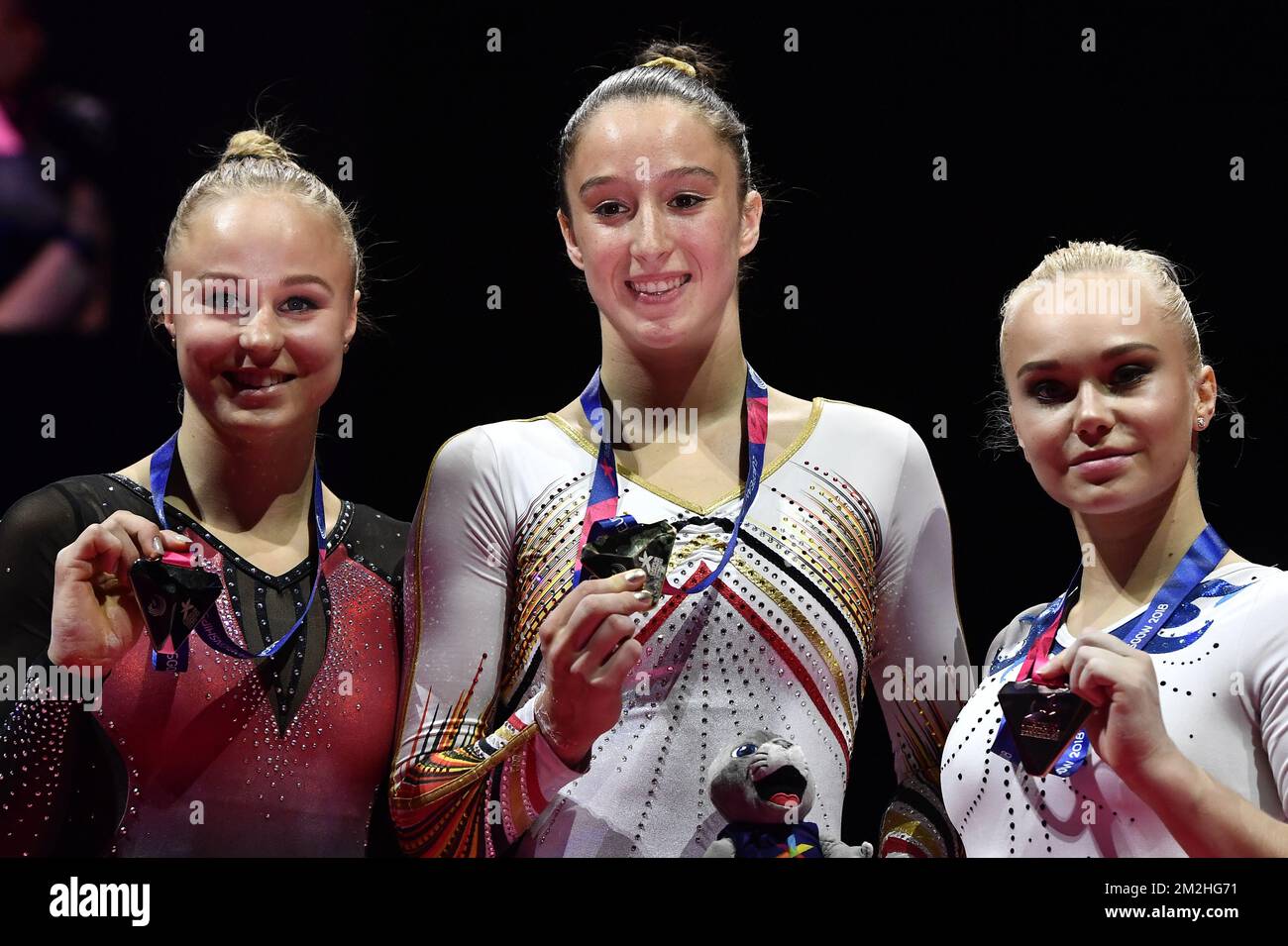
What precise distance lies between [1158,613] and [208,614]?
1600mm

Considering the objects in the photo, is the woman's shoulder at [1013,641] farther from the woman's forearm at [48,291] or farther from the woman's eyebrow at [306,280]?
the woman's forearm at [48,291]

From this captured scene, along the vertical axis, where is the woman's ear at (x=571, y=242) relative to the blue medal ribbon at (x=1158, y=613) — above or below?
above

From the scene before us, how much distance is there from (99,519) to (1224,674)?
190 cm

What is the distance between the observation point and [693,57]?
299cm

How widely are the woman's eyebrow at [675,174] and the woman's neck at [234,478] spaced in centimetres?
72

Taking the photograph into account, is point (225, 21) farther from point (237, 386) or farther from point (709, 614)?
point (709, 614)

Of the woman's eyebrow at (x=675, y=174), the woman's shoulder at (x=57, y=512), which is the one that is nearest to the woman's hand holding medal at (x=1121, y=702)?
the woman's eyebrow at (x=675, y=174)

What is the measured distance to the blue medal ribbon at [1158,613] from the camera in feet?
8.18

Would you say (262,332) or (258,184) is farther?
(258,184)

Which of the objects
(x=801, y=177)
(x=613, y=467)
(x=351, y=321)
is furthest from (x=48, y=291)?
(x=801, y=177)

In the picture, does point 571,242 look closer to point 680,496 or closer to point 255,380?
point 680,496

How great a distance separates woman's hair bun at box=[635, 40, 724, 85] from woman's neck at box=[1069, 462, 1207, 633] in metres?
1.08

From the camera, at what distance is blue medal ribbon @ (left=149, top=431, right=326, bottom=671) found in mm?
2682

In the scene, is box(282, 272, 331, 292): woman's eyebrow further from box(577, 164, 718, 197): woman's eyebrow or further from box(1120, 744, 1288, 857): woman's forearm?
box(1120, 744, 1288, 857): woman's forearm
